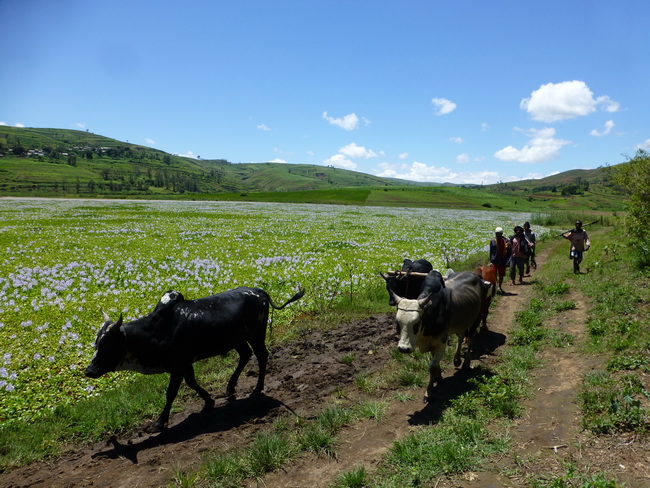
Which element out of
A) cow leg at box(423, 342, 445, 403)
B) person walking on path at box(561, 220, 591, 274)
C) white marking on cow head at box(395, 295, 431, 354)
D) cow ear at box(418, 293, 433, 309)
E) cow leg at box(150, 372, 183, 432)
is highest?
person walking on path at box(561, 220, 591, 274)

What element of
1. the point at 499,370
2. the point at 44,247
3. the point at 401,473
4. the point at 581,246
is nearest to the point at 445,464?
the point at 401,473

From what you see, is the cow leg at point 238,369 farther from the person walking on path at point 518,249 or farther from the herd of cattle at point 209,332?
the person walking on path at point 518,249

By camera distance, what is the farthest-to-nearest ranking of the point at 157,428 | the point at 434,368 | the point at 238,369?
the point at 238,369, the point at 434,368, the point at 157,428

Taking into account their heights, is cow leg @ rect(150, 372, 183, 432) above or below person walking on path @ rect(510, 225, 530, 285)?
below

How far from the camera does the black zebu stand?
5.58m

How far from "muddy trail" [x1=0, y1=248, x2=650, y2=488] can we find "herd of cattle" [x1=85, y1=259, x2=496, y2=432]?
43 centimetres

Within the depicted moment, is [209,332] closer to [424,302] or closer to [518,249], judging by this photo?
[424,302]

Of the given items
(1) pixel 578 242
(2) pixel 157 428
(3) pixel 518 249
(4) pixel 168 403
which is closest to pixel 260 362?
(4) pixel 168 403

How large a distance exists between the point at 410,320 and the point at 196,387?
383 cm

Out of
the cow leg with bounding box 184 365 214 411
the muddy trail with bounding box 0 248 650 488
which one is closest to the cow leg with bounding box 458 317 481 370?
the muddy trail with bounding box 0 248 650 488

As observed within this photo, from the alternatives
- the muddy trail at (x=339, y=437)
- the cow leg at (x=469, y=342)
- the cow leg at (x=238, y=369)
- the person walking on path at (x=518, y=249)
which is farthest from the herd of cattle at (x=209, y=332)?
the person walking on path at (x=518, y=249)

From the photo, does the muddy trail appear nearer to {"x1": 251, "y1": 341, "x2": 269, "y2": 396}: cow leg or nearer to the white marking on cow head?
{"x1": 251, "y1": 341, "x2": 269, "y2": 396}: cow leg

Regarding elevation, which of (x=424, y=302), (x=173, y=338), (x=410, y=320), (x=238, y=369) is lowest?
(x=238, y=369)

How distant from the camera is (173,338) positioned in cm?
592
